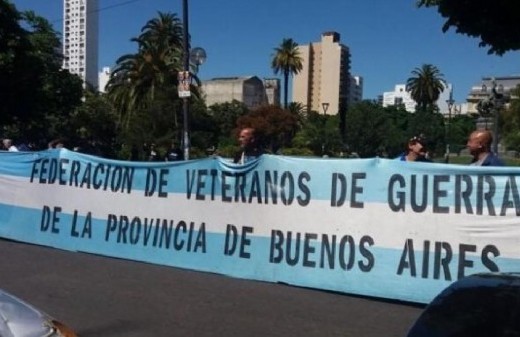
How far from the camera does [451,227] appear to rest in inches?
271

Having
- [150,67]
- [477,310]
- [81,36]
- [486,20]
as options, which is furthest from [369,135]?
[477,310]

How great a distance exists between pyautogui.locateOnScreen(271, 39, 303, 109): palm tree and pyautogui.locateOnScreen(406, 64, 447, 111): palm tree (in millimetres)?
20029

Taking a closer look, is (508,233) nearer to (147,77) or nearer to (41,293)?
(41,293)

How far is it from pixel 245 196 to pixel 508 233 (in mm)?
3092

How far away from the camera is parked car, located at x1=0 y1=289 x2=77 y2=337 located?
3.12m

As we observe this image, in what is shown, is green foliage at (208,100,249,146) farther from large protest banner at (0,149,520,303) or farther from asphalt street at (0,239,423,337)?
asphalt street at (0,239,423,337)

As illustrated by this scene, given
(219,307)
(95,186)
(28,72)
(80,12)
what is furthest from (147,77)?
(219,307)

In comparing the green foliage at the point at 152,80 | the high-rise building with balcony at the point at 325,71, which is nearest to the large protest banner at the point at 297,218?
the green foliage at the point at 152,80

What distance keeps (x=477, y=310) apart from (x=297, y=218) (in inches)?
209

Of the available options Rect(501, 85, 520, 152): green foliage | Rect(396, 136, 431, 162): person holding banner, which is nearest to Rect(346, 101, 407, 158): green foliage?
Rect(501, 85, 520, 152): green foliage

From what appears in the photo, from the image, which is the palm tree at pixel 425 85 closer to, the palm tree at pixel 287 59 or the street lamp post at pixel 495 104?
the palm tree at pixel 287 59

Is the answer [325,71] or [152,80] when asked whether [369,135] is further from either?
[325,71]

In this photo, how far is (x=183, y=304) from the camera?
688cm

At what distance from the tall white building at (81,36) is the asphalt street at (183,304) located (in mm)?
39710
